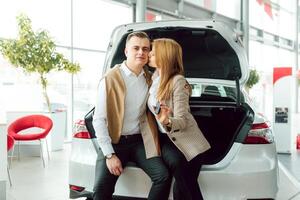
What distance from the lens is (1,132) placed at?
3111mm

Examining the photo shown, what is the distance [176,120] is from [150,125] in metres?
0.22

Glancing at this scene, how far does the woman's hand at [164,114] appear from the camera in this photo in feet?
6.40

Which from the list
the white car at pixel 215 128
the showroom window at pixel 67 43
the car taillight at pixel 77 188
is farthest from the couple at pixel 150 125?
the showroom window at pixel 67 43

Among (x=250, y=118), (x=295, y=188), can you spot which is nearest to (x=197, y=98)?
(x=250, y=118)

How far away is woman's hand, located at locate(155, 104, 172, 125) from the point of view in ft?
6.40

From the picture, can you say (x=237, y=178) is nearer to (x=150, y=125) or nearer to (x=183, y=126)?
(x=183, y=126)

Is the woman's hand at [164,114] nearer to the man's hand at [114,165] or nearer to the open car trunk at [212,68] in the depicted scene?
the man's hand at [114,165]

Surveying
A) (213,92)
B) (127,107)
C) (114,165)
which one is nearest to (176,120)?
(127,107)

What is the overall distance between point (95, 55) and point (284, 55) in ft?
39.6

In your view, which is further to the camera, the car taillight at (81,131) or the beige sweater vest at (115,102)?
the car taillight at (81,131)

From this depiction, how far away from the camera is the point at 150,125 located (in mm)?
2123

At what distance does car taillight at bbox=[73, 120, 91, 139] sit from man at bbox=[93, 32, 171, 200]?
21 cm

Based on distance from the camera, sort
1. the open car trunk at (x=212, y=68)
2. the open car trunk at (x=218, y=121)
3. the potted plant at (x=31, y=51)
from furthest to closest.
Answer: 1. the potted plant at (x=31, y=51)
2. the open car trunk at (x=218, y=121)
3. the open car trunk at (x=212, y=68)

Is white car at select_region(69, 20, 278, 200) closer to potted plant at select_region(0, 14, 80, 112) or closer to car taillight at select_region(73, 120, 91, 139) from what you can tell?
car taillight at select_region(73, 120, 91, 139)
